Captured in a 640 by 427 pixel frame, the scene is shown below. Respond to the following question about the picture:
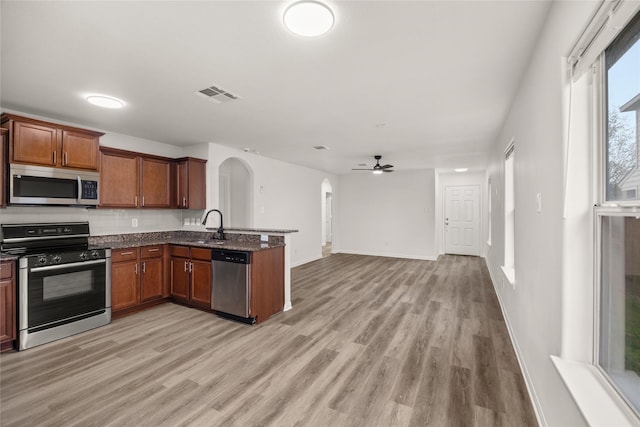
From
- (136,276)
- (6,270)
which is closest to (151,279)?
(136,276)

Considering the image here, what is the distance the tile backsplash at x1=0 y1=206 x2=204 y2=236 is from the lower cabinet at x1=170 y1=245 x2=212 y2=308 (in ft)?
2.66

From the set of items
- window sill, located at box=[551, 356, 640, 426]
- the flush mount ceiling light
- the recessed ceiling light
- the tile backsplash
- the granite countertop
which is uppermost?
the recessed ceiling light

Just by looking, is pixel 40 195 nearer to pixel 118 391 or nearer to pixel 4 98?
pixel 4 98

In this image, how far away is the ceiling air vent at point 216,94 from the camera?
2680 mm

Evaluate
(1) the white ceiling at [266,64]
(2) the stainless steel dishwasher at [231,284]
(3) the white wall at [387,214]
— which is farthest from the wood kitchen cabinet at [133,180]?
(3) the white wall at [387,214]

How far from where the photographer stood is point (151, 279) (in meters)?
3.90

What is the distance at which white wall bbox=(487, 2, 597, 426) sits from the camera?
4.58 ft

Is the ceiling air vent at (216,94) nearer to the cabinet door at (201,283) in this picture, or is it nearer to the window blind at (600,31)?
the cabinet door at (201,283)

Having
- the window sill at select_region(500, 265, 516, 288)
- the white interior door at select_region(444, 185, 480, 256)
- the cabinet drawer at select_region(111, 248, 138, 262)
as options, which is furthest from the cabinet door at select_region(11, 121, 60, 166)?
the white interior door at select_region(444, 185, 480, 256)

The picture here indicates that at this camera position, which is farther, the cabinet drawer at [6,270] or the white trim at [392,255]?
the white trim at [392,255]

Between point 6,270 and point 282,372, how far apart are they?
280 centimetres

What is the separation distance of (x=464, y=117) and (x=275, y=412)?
3640mm

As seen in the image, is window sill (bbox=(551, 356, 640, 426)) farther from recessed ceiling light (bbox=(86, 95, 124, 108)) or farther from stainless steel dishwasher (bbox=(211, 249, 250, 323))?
recessed ceiling light (bbox=(86, 95, 124, 108))

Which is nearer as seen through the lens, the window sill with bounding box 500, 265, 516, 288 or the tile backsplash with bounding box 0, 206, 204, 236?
the window sill with bounding box 500, 265, 516, 288
